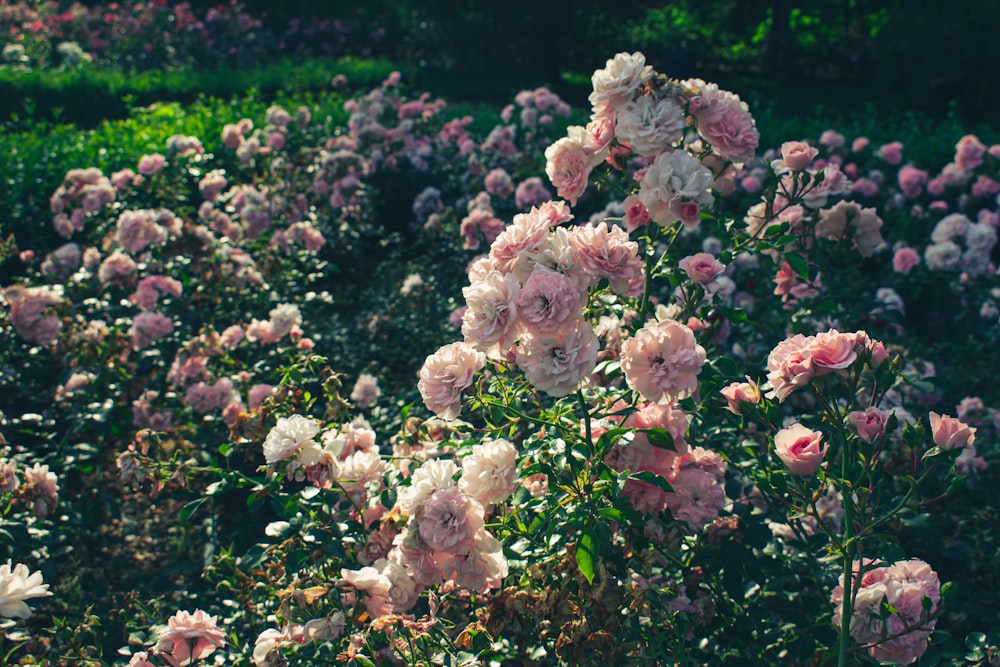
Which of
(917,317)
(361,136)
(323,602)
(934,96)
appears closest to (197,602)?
(323,602)

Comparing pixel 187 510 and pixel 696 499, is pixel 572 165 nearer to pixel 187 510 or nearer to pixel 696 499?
pixel 696 499

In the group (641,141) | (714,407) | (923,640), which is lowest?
(923,640)

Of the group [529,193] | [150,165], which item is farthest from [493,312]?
[150,165]

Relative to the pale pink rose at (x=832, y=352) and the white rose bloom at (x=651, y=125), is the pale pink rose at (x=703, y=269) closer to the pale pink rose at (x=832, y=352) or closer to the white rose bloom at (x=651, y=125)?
the white rose bloom at (x=651, y=125)

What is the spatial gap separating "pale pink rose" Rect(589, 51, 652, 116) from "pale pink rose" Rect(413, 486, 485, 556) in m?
0.95

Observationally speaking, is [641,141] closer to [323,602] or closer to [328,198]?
[323,602]

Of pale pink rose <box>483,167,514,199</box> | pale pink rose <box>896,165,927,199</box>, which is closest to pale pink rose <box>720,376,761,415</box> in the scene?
pale pink rose <box>483,167,514,199</box>

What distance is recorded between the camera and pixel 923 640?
1.61 metres

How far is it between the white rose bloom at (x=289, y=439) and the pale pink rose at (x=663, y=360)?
27.9 inches

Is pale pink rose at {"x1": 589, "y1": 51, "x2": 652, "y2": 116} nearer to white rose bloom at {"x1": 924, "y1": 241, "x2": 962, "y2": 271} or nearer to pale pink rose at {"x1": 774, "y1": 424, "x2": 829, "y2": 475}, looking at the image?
pale pink rose at {"x1": 774, "y1": 424, "x2": 829, "y2": 475}

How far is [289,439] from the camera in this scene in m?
1.81

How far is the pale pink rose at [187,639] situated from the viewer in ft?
5.39

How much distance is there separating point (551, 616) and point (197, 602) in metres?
1.51

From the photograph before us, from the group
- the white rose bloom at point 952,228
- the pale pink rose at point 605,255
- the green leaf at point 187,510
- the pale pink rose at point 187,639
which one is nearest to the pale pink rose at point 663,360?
the pale pink rose at point 605,255
